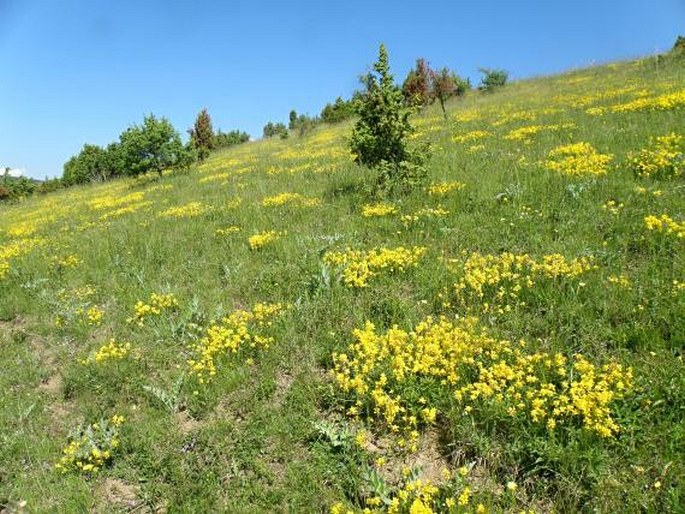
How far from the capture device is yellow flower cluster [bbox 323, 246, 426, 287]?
7121 millimetres

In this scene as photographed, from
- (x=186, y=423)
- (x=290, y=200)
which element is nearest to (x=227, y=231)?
(x=290, y=200)

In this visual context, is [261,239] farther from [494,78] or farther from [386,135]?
→ [494,78]

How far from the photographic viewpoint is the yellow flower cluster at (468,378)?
422cm

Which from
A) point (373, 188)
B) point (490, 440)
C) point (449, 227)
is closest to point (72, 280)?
point (373, 188)

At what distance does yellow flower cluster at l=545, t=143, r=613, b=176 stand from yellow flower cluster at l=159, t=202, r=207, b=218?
29.3ft

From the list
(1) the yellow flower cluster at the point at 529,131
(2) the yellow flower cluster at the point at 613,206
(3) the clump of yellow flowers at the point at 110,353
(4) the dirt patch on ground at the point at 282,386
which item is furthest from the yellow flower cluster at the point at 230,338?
(1) the yellow flower cluster at the point at 529,131

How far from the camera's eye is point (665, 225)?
262 inches

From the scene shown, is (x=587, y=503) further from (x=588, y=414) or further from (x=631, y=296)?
(x=631, y=296)

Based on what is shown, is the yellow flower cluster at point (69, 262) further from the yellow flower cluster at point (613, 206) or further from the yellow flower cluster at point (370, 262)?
the yellow flower cluster at point (613, 206)

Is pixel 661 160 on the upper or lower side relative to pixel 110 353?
upper

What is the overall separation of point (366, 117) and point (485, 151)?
3.92 meters

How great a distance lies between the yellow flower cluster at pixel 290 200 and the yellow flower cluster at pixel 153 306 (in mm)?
4646

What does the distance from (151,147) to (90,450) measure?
24.0 metres

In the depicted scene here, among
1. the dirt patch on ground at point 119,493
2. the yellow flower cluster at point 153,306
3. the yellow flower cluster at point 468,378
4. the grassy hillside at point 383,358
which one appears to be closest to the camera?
the grassy hillside at point 383,358
